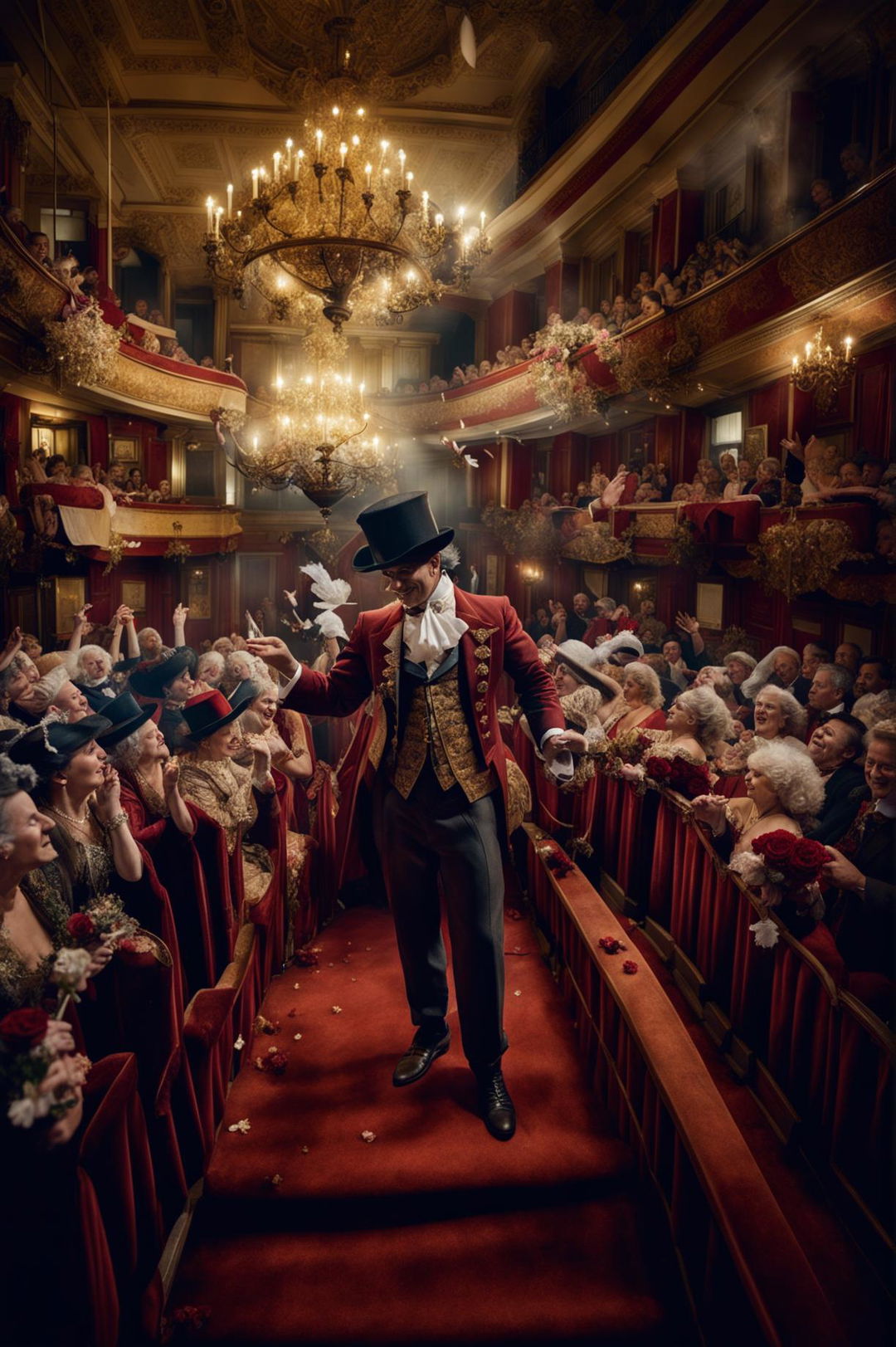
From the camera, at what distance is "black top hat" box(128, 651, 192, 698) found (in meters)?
4.57

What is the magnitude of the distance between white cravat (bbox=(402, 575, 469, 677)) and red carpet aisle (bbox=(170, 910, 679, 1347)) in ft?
6.02

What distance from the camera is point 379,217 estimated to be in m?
6.40

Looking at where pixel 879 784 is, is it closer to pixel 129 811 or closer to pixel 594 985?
pixel 594 985

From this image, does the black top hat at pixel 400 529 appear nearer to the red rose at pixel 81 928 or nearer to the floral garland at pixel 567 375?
the red rose at pixel 81 928

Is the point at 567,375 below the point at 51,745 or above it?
above

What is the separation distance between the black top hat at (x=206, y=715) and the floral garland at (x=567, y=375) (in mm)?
6669

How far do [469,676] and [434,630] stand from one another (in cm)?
23

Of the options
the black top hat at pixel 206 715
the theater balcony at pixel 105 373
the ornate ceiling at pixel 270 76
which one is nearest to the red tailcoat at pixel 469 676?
the black top hat at pixel 206 715

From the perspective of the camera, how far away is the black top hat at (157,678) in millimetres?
4574

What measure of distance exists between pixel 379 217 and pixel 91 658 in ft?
14.9

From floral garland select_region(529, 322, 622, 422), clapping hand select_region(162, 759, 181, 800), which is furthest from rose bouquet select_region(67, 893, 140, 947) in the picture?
floral garland select_region(529, 322, 622, 422)

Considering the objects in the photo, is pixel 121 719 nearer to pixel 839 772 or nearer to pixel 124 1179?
pixel 124 1179

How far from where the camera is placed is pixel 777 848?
8.57 feet

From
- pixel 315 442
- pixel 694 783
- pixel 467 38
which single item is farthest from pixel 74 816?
pixel 467 38
